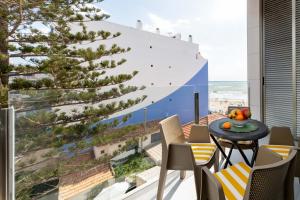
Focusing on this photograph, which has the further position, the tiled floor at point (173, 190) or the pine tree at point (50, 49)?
the pine tree at point (50, 49)

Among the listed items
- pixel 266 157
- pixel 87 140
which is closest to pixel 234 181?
pixel 266 157

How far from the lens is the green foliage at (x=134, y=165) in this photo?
256 cm

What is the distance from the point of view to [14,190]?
62.7 inches

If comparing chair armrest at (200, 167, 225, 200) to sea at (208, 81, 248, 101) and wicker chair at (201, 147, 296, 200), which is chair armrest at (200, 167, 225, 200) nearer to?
wicker chair at (201, 147, 296, 200)

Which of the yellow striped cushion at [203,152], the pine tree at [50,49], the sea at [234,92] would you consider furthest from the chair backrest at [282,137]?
the pine tree at [50,49]

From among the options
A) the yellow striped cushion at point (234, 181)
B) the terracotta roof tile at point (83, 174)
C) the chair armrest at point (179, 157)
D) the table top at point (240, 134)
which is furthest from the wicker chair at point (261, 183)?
the terracotta roof tile at point (83, 174)

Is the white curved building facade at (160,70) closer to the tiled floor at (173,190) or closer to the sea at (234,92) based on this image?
the sea at (234,92)

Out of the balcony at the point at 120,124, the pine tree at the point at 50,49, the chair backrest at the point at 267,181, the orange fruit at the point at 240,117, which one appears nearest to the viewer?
the chair backrest at the point at 267,181

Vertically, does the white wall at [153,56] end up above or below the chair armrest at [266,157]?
above

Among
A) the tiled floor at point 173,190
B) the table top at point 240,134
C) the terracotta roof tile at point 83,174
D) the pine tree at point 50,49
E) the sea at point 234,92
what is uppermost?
the pine tree at point 50,49

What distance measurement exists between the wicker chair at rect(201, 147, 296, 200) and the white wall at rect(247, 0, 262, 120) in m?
2.20

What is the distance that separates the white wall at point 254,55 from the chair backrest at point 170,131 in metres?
1.78

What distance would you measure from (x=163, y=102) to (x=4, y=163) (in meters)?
1.90

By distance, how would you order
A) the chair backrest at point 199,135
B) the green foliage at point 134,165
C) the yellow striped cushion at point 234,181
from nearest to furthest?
the yellow striped cushion at point 234,181 → the chair backrest at point 199,135 → the green foliage at point 134,165
